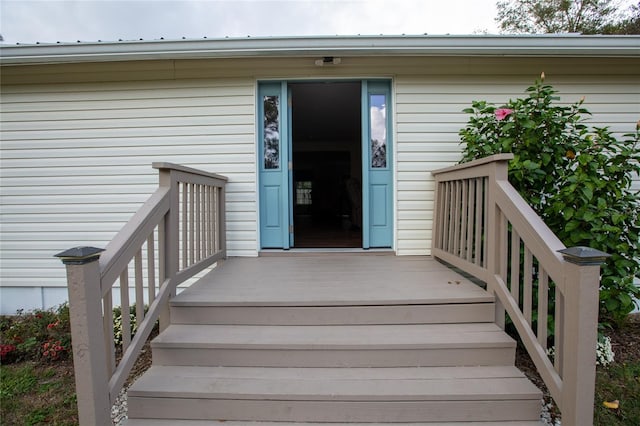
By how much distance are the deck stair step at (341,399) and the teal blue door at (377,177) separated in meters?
2.19

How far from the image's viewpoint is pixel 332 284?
2492mm

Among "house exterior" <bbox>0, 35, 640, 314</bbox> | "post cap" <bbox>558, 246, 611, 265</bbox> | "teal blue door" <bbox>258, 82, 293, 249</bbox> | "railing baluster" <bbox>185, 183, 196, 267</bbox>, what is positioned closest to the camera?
"post cap" <bbox>558, 246, 611, 265</bbox>

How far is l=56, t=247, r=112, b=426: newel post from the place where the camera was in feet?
4.45

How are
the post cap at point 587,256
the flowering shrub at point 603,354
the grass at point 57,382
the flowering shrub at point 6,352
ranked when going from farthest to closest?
the flowering shrub at point 6,352, the flowering shrub at point 603,354, the grass at point 57,382, the post cap at point 587,256

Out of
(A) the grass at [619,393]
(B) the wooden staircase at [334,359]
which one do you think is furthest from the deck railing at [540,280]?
(A) the grass at [619,393]

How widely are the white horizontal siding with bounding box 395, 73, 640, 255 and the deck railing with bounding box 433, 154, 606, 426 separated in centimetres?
89

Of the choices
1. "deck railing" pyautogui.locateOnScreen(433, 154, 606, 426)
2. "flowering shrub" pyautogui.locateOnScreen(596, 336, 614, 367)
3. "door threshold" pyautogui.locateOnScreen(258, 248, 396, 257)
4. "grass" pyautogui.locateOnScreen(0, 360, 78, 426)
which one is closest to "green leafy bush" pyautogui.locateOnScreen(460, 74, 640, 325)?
"flowering shrub" pyautogui.locateOnScreen(596, 336, 614, 367)

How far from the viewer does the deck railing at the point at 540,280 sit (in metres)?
1.35

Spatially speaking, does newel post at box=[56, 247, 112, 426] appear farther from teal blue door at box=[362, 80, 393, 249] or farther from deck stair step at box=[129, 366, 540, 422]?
teal blue door at box=[362, 80, 393, 249]

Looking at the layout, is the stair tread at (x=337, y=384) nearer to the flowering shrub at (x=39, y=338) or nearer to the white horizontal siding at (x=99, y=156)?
the flowering shrub at (x=39, y=338)

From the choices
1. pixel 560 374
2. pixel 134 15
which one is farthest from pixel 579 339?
pixel 134 15

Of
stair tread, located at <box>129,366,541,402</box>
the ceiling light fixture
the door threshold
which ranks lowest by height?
stair tread, located at <box>129,366,541,402</box>

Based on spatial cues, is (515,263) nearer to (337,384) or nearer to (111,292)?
(337,384)

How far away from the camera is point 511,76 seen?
367 cm
